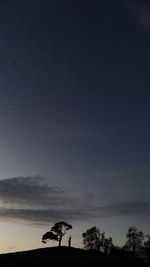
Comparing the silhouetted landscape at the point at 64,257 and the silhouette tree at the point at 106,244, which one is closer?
the silhouetted landscape at the point at 64,257

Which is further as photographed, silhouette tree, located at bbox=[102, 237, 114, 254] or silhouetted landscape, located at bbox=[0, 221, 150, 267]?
silhouette tree, located at bbox=[102, 237, 114, 254]

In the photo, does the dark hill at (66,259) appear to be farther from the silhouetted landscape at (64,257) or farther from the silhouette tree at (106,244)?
the silhouette tree at (106,244)

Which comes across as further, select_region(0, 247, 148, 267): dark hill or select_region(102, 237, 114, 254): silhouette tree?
select_region(102, 237, 114, 254): silhouette tree

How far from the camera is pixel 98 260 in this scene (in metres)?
92.5

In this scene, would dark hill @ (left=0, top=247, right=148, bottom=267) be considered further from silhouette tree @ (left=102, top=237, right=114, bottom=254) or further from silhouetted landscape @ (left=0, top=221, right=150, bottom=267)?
silhouette tree @ (left=102, top=237, right=114, bottom=254)

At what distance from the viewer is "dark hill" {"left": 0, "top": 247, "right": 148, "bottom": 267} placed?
8808cm

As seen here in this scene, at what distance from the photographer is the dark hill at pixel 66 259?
8808 cm

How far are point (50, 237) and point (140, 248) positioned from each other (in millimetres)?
49495

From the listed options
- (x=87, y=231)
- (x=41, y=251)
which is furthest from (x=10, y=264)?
(x=87, y=231)

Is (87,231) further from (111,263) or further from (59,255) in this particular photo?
(111,263)

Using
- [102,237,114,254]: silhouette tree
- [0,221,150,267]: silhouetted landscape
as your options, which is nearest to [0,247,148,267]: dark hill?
[0,221,150,267]: silhouetted landscape

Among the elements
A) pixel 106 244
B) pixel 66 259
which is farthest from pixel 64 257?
pixel 106 244

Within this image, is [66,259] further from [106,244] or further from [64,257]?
[106,244]

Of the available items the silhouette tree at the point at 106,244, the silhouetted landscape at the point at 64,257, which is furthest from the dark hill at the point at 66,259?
the silhouette tree at the point at 106,244
